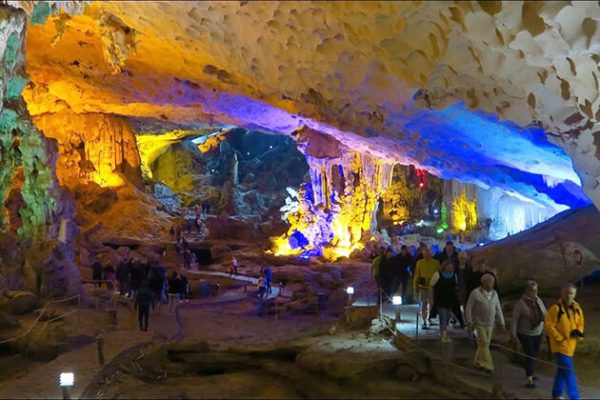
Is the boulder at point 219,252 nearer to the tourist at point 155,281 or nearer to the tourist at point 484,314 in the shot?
the tourist at point 155,281

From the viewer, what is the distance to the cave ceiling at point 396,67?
8023mm

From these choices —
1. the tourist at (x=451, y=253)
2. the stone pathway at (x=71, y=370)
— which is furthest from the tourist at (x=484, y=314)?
the stone pathway at (x=71, y=370)

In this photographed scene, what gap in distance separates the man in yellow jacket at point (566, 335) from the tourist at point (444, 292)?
231cm

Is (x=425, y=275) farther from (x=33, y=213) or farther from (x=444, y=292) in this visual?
(x=33, y=213)

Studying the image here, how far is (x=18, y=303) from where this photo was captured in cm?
1291

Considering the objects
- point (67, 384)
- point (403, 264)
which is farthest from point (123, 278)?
point (67, 384)

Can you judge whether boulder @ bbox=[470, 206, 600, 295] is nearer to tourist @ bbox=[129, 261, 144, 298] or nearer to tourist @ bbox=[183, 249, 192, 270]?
→ tourist @ bbox=[129, 261, 144, 298]

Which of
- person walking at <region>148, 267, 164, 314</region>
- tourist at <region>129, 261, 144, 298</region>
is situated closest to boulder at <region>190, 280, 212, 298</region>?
tourist at <region>129, 261, 144, 298</region>

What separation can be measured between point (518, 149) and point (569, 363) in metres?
8.90

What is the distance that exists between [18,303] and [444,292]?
31.0 ft

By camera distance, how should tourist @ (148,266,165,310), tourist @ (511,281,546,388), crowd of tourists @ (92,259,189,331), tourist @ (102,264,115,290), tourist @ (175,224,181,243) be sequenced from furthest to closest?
1. tourist @ (175,224,181,243)
2. tourist @ (102,264,115,290)
3. tourist @ (148,266,165,310)
4. crowd of tourists @ (92,259,189,331)
5. tourist @ (511,281,546,388)

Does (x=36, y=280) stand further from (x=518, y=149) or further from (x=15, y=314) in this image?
(x=518, y=149)

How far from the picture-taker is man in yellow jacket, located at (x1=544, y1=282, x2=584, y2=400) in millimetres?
6293

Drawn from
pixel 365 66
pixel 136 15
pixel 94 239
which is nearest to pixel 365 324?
pixel 365 66
